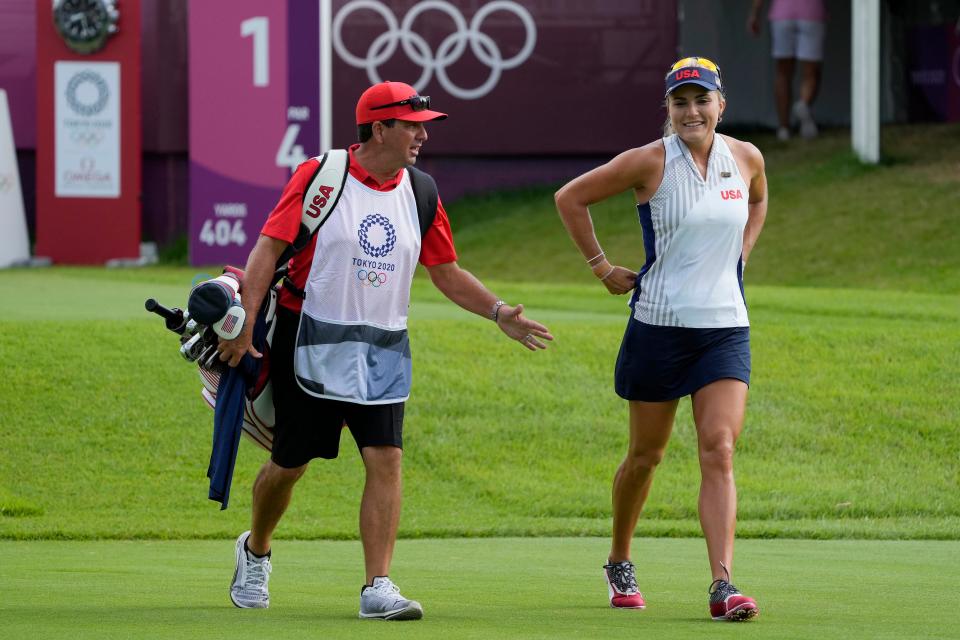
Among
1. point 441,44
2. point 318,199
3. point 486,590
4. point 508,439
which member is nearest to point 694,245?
point 318,199

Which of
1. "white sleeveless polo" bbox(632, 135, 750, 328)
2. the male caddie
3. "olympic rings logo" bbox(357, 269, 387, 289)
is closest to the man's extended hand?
the male caddie

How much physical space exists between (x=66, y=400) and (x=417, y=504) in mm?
2826

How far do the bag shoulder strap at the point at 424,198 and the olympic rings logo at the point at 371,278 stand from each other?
10.8 inches

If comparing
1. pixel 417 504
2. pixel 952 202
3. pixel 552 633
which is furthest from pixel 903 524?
pixel 952 202

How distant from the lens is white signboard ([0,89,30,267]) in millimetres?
23734

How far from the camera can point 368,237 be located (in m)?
6.58

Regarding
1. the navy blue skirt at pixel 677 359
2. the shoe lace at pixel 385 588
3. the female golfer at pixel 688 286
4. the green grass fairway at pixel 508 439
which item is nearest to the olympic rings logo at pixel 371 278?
the female golfer at pixel 688 286

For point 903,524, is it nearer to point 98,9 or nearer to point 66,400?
point 66,400

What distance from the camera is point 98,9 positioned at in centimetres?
2359

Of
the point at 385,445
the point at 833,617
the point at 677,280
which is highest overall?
the point at 677,280

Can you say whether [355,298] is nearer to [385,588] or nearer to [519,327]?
[519,327]

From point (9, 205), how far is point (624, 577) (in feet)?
61.1

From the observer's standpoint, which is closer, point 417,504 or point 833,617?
point 833,617

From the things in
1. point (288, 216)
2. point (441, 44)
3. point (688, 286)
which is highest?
point (441, 44)
